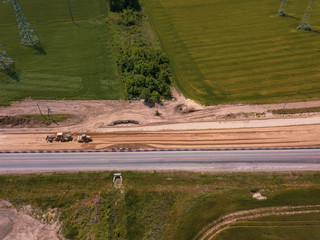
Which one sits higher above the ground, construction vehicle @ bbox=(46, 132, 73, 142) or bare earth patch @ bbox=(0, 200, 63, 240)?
construction vehicle @ bbox=(46, 132, 73, 142)

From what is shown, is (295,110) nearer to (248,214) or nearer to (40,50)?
(248,214)

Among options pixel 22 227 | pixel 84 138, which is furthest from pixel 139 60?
pixel 22 227

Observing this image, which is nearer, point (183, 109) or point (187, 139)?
point (187, 139)

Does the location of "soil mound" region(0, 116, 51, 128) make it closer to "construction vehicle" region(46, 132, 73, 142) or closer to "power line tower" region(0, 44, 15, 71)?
"construction vehicle" region(46, 132, 73, 142)

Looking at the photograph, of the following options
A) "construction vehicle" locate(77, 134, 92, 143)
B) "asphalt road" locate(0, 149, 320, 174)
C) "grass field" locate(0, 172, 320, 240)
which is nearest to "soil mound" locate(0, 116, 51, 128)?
"asphalt road" locate(0, 149, 320, 174)

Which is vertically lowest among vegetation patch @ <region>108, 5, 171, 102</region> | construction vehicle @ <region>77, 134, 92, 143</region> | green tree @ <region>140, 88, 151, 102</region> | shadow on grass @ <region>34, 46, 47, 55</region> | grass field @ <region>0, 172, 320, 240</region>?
grass field @ <region>0, 172, 320, 240</region>

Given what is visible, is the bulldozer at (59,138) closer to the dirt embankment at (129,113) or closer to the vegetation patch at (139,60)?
the dirt embankment at (129,113)
